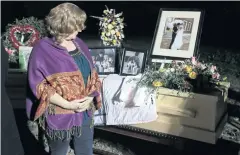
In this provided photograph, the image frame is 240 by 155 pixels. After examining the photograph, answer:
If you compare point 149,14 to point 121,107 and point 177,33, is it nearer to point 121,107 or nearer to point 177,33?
point 177,33

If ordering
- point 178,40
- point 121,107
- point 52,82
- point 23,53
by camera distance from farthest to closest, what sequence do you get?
point 23,53 → point 178,40 → point 121,107 → point 52,82

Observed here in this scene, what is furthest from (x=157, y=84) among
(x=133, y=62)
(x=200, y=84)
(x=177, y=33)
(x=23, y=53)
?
(x=23, y=53)

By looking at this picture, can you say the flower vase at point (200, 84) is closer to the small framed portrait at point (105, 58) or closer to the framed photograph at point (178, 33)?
the framed photograph at point (178, 33)

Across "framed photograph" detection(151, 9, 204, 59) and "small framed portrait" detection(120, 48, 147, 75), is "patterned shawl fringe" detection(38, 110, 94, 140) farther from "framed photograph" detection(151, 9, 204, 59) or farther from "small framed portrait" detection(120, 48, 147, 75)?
"framed photograph" detection(151, 9, 204, 59)

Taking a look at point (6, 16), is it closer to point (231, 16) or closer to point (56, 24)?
point (231, 16)

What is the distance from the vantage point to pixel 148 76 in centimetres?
270

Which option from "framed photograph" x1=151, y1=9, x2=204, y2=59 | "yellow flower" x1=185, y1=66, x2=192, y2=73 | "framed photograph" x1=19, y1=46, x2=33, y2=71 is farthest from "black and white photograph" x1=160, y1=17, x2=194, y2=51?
"framed photograph" x1=19, y1=46, x2=33, y2=71

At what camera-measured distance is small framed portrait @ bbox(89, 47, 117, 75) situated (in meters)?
2.99

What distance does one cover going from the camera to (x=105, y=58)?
9.86 ft

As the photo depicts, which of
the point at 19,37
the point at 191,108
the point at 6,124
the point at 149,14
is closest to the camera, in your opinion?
the point at 6,124

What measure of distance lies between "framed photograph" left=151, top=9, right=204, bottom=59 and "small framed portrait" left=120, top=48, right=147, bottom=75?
116mm

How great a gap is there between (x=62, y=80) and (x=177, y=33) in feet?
4.29

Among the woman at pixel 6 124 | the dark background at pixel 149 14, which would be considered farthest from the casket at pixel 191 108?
the dark background at pixel 149 14

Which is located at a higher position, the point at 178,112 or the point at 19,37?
the point at 19,37
